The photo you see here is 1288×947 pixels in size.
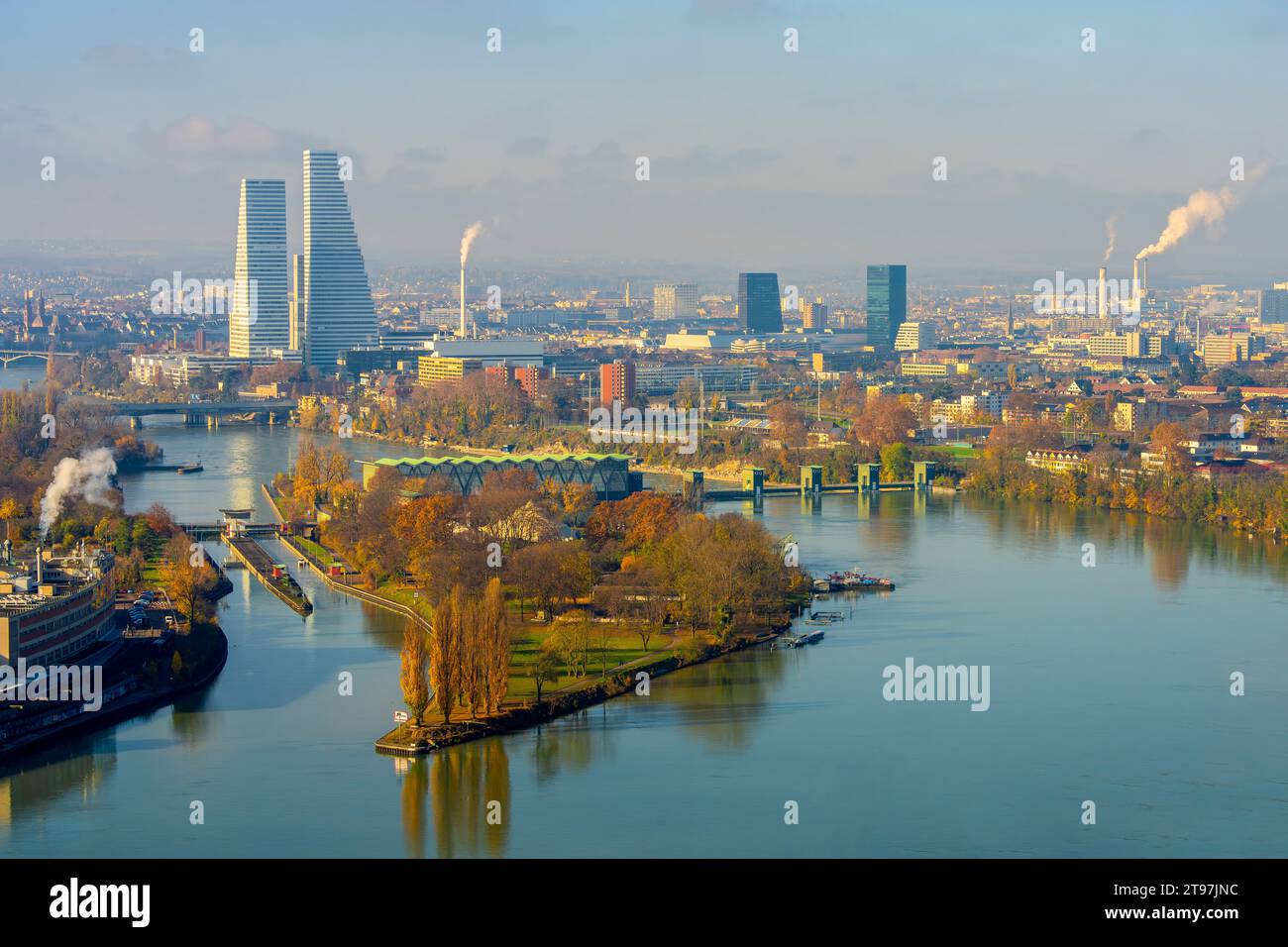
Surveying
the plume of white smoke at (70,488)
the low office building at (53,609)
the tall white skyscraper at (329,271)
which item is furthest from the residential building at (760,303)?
the low office building at (53,609)

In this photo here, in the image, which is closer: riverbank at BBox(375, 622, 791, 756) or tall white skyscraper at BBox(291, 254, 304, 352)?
riverbank at BBox(375, 622, 791, 756)

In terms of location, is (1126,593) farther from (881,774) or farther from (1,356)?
(1,356)

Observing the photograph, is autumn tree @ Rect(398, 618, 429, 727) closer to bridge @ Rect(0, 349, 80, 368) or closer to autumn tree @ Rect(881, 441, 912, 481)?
autumn tree @ Rect(881, 441, 912, 481)

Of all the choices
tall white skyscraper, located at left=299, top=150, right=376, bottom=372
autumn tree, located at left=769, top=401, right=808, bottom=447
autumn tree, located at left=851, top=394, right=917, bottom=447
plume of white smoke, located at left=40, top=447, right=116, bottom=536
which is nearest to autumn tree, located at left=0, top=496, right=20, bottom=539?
plume of white smoke, located at left=40, top=447, right=116, bottom=536

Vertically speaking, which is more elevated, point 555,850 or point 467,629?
point 467,629

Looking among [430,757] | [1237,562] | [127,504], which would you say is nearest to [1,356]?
[127,504]

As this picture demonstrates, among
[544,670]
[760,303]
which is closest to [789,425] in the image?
[544,670]
